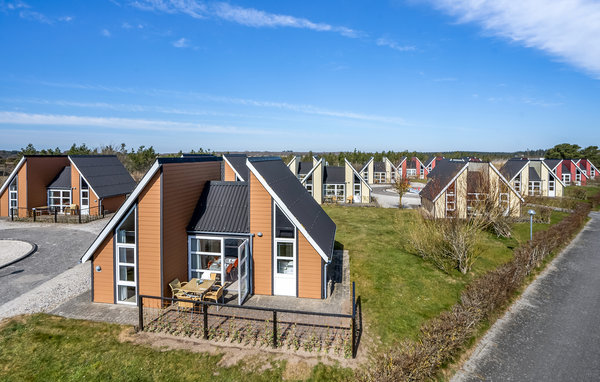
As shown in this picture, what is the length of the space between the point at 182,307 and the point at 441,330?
8190 millimetres

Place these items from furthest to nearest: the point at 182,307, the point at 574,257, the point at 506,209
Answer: the point at 506,209, the point at 574,257, the point at 182,307

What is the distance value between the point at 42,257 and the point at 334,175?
31.1 m

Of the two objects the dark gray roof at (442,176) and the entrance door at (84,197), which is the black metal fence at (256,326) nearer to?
the dark gray roof at (442,176)

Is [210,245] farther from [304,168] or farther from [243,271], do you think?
[304,168]

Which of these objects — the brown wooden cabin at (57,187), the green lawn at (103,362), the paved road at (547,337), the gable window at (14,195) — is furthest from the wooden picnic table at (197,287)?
the gable window at (14,195)

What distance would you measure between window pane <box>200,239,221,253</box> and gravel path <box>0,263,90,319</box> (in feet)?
16.5

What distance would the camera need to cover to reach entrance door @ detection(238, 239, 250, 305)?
12.0 metres

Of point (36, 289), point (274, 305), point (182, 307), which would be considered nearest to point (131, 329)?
point (182, 307)

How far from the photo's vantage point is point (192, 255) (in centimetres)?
1326

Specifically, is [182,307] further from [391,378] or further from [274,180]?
[391,378]

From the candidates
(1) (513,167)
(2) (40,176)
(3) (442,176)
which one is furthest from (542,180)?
(2) (40,176)

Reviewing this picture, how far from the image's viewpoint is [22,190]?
92.0 feet

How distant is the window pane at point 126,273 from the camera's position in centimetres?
1226

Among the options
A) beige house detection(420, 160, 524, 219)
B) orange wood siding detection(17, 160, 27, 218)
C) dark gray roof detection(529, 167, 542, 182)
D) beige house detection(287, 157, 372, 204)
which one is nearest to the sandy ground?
orange wood siding detection(17, 160, 27, 218)
